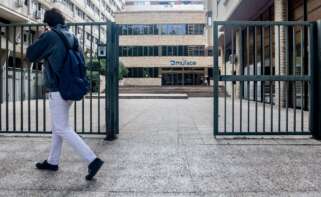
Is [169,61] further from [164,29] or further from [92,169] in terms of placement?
[92,169]

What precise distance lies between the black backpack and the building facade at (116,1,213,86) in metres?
57.0

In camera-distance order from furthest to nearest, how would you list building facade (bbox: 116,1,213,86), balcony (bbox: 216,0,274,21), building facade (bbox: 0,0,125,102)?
building facade (bbox: 116,1,213,86) < balcony (bbox: 216,0,274,21) < building facade (bbox: 0,0,125,102)

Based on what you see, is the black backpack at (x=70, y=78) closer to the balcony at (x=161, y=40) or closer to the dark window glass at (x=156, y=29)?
the balcony at (x=161, y=40)

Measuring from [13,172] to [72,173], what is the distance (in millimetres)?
720

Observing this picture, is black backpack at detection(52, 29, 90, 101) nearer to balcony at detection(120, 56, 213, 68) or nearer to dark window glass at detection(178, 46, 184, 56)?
balcony at detection(120, 56, 213, 68)

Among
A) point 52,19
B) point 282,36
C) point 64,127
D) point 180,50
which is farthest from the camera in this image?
point 180,50

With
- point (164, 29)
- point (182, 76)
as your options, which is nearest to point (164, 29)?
point (164, 29)

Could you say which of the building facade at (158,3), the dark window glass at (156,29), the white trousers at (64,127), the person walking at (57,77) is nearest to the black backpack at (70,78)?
the person walking at (57,77)

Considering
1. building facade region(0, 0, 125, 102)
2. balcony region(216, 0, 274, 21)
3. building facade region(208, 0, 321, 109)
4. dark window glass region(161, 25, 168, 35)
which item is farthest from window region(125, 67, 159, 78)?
building facade region(208, 0, 321, 109)

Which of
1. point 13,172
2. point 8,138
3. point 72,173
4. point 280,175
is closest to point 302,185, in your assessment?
point 280,175

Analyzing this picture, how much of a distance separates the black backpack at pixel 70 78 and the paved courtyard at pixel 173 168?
3.15 ft

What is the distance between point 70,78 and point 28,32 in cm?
468

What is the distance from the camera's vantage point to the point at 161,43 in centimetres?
6141

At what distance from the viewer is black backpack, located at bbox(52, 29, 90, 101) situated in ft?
14.1
